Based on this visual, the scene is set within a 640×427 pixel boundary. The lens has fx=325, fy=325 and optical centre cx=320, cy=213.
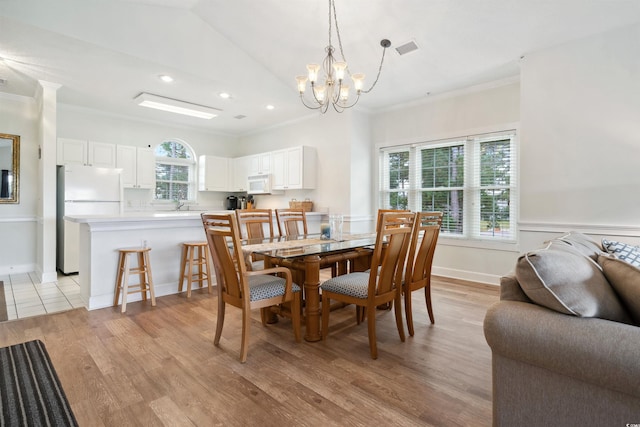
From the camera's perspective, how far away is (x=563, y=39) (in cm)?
333

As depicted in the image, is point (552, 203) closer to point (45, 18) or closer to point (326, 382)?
point (326, 382)

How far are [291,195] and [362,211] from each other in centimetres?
162

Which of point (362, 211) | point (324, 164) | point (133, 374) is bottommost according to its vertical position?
point (133, 374)

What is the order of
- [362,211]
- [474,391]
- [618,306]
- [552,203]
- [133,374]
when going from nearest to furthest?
[618,306] → [474,391] → [133,374] → [552,203] → [362,211]

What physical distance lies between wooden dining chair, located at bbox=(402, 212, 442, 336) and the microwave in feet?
13.0

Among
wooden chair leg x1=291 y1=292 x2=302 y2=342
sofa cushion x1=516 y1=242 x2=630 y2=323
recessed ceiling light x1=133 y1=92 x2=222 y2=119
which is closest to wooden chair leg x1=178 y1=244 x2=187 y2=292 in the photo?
wooden chair leg x1=291 y1=292 x2=302 y2=342

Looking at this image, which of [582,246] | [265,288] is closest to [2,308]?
[265,288]

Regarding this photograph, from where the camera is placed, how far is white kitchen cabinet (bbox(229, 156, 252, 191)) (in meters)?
6.90

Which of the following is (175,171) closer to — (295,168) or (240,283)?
(295,168)

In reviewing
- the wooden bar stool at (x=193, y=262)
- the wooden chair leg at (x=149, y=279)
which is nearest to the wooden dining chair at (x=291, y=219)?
the wooden bar stool at (x=193, y=262)

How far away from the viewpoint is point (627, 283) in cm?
117

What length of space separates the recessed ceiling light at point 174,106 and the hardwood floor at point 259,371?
3181mm

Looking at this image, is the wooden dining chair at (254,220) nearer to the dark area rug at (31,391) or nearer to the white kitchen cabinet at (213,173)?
the dark area rug at (31,391)

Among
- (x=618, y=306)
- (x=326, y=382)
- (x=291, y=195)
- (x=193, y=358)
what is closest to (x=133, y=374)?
(x=193, y=358)
